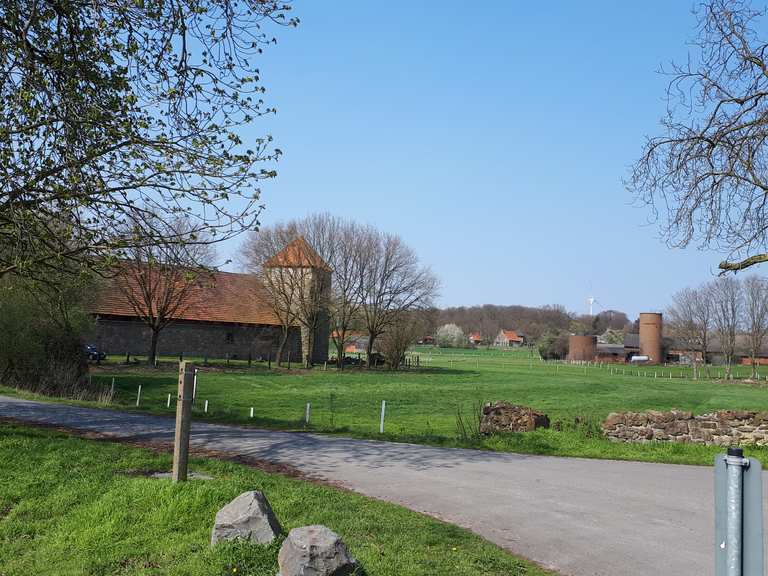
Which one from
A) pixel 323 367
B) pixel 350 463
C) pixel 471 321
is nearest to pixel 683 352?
pixel 471 321

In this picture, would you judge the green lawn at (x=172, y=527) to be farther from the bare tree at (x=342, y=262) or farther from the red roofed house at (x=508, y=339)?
the red roofed house at (x=508, y=339)

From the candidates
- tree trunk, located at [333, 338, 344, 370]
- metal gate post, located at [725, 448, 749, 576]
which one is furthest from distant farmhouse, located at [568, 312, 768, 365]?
metal gate post, located at [725, 448, 749, 576]

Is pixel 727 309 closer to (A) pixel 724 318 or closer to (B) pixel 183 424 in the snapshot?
(A) pixel 724 318

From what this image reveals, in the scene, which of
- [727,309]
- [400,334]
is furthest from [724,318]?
[400,334]

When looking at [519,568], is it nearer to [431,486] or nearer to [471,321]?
[431,486]

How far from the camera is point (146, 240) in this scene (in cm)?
1082

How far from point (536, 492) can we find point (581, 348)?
11200 cm

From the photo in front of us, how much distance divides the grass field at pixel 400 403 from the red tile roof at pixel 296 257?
891cm

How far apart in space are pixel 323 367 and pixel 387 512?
182 ft

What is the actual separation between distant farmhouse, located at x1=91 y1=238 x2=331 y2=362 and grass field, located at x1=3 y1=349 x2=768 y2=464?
21.5 ft

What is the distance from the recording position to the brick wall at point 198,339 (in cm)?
5681

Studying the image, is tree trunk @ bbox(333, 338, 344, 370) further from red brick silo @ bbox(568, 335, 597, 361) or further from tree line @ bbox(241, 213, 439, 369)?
red brick silo @ bbox(568, 335, 597, 361)

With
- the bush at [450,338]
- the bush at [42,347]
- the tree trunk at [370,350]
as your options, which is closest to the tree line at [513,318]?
the bush at [450,338]

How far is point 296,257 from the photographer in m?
59.2
